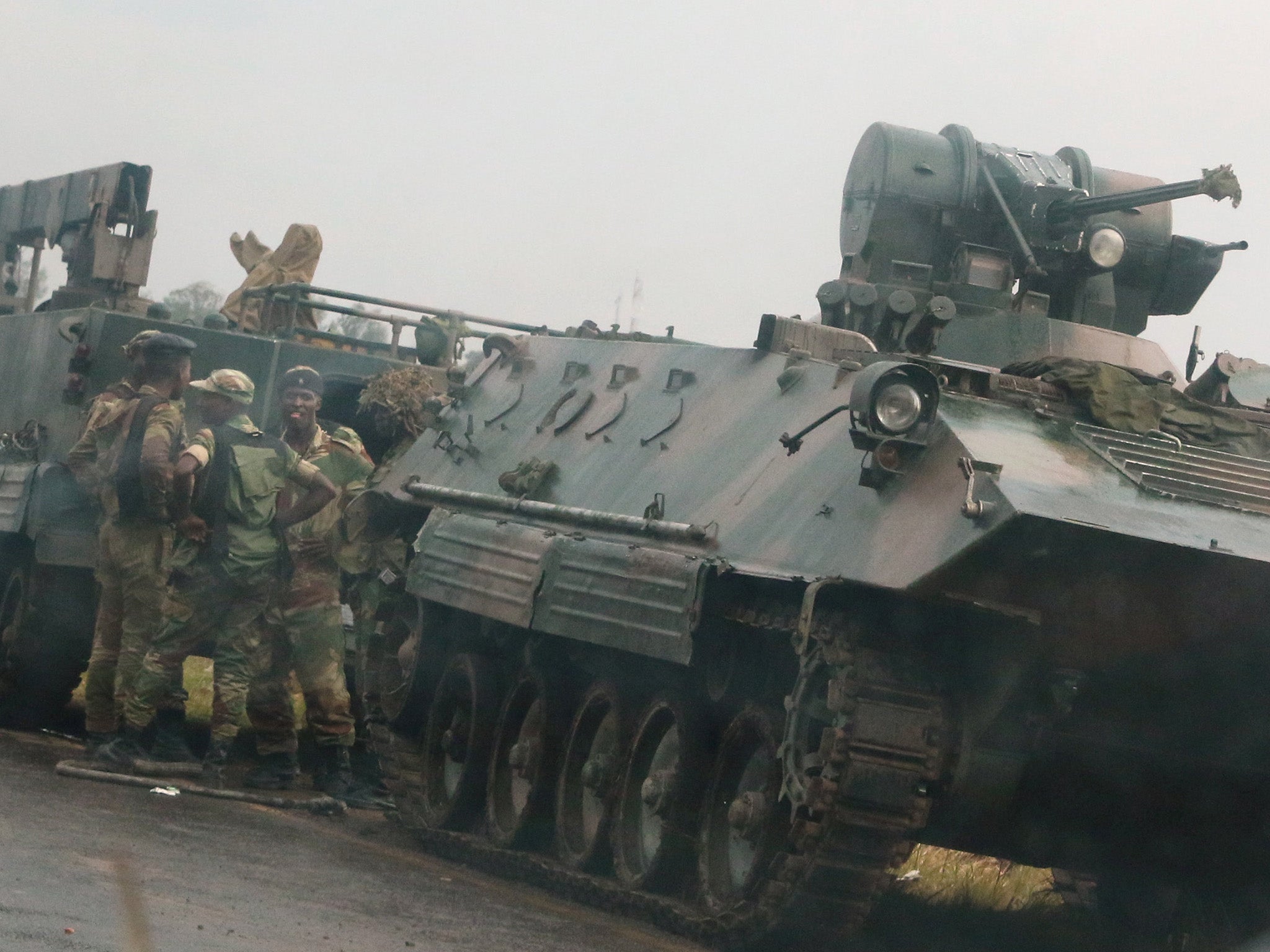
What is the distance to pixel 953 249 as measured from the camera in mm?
10844

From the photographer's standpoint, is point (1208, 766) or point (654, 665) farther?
point (654, 665)

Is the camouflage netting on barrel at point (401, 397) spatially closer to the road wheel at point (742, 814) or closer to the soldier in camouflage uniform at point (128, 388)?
the soldier in camouflage uniform at point (128, 388)

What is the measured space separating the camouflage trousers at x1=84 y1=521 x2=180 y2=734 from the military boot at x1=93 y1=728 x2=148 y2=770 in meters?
0.17

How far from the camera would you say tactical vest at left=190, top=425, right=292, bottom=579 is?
10055mm

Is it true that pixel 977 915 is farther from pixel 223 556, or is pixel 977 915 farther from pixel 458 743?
pixel 223 556

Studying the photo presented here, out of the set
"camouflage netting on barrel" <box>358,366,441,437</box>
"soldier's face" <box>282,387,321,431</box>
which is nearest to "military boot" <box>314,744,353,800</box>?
"soldier's face" <box>282,387,321,431</box>

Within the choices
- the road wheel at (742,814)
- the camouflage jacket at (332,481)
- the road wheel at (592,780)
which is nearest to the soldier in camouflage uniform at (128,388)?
the camouflage jacket at (332,481)

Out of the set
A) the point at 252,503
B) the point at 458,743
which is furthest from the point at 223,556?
Answer: the point at 458,743

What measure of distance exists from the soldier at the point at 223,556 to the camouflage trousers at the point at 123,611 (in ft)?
0.38

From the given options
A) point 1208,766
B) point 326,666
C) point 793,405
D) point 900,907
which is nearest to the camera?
point 1208,766

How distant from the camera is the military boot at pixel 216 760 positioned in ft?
33.2

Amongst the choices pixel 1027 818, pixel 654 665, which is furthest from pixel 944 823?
pixel 654 665

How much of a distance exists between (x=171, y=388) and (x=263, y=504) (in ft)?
2.42

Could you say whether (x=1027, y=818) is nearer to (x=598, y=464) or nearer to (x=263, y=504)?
(x=598, y=464)
